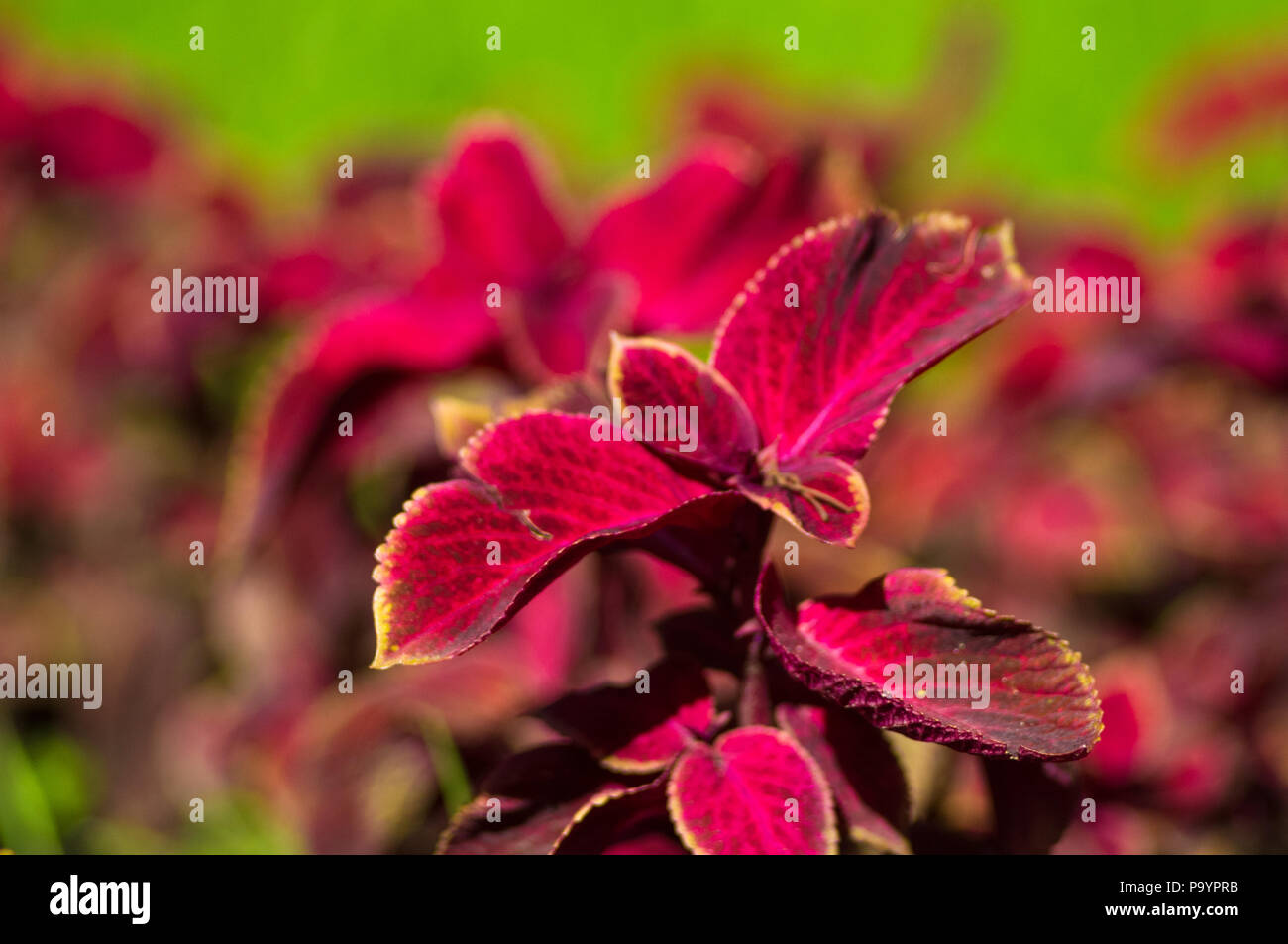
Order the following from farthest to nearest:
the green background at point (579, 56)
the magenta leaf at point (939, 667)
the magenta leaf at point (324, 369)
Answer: the green background at point (579, 56)
the magenta leaf at point (324, 369)
the magenta leaf at point (939, 667)

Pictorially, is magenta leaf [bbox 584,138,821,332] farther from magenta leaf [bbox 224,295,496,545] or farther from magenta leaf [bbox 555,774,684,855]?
magenta leaf [bbox 555,774,684,855]

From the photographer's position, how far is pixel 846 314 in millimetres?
461

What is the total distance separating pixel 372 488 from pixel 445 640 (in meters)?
0.50

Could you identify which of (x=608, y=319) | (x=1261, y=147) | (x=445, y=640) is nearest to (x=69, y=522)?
(x=608, y=319)

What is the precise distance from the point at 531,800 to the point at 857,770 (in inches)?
4.6

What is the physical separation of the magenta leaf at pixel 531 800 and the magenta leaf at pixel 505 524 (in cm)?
9

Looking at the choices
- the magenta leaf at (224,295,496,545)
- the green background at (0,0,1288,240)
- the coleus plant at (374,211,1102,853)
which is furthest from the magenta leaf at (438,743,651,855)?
the green background at (0,0,1288,240)

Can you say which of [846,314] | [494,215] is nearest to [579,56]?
[494,215]

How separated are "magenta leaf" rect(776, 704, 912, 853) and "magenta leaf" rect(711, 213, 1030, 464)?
0.32 feet

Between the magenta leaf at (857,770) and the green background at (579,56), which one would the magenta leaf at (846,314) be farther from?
the green background at (579,56)

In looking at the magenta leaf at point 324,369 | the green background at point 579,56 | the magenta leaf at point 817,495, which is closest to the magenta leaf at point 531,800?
the magenta leaf at point 817,495

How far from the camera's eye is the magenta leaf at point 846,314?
0.45 metres

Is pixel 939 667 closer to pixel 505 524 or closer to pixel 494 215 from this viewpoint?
pixel 505 524

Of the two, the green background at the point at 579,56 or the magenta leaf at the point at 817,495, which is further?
the green background at the point at 579,56
